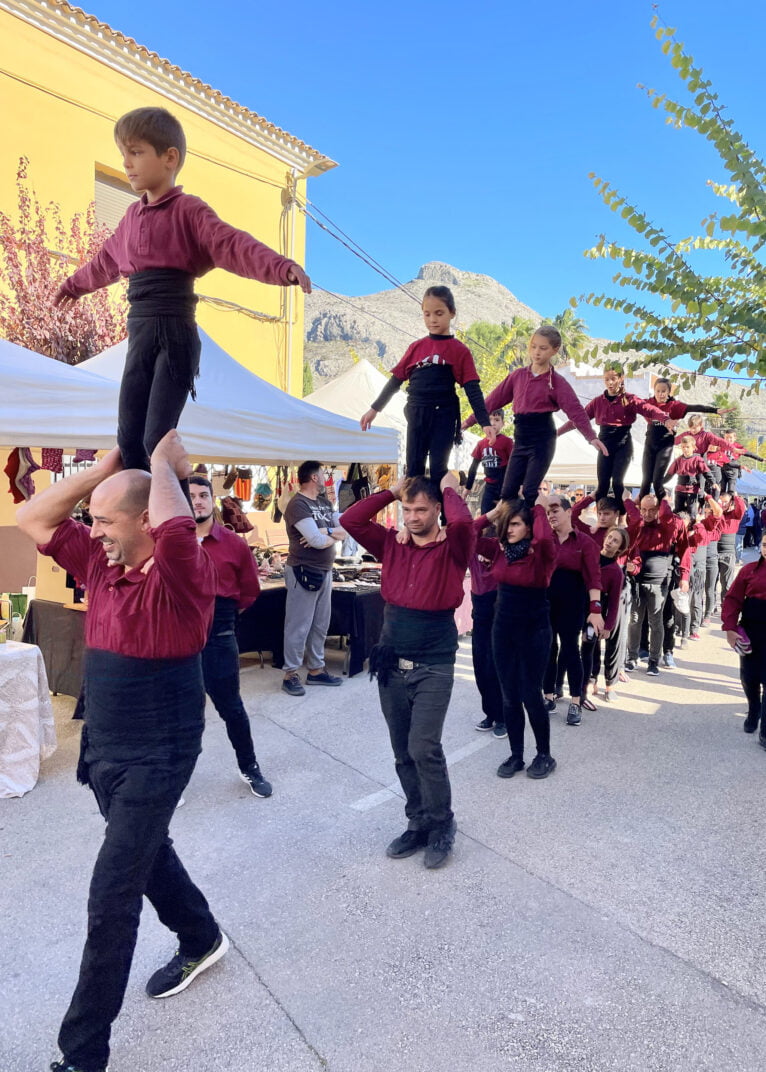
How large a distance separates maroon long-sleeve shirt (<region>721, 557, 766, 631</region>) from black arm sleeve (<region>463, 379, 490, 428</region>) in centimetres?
344

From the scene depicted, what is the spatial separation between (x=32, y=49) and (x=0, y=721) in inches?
455

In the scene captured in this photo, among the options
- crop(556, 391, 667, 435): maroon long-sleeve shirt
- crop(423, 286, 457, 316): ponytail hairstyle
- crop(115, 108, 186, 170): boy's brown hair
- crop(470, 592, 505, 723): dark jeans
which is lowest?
crop(470, 592, 505, 723): dark jeans

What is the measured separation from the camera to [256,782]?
4.45 meters

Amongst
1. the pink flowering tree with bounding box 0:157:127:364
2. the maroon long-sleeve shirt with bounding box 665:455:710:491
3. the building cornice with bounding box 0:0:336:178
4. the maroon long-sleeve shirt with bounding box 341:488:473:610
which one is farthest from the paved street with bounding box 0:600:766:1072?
the building cornice with bounding box 0:0:336:178

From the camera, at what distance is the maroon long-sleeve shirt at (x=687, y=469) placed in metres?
8.48

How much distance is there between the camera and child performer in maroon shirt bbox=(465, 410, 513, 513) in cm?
494

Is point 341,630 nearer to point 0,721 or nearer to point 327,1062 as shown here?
point 0,721

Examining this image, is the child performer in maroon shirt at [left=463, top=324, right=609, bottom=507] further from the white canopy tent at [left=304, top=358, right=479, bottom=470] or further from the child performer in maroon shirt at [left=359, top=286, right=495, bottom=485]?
the white canopy tent at [left=304, top=358, right=479, bottom=470]

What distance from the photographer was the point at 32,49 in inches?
444

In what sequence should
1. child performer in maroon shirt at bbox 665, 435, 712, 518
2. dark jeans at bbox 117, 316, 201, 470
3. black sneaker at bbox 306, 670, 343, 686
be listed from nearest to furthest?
dark jeans at bbox 117, 316, 201, 470
black sneaker at bbox 306, 670, 343, 686
child performer in maroon shirt at bbox 665, 435, 712, 518

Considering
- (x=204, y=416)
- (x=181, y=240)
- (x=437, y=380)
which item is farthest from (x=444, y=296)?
(x=204, y=416)

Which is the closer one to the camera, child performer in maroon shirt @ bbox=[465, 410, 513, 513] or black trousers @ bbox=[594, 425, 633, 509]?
child performer in maroon shirt @ bbox=[465, 410, 513, 513]

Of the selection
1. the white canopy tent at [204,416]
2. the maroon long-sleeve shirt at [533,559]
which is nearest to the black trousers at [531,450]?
the maroon long-sleeve shirt at [533,559]

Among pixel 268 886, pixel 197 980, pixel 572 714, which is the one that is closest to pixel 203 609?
pixel 197 980
